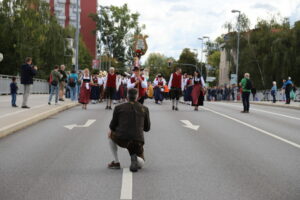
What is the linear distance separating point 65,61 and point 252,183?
5108 centimetres

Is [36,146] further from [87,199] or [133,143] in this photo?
[87,199]

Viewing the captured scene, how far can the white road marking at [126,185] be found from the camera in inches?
223

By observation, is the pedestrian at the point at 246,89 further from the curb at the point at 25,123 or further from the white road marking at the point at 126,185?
the white road marking at the point at 126,185

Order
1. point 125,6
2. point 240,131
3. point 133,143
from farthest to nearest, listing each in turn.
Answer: point 125,6 < point 240,131 < point 133,143

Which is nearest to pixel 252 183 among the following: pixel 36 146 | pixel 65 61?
pixel 36 146

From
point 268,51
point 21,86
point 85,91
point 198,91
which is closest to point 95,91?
point 85,91

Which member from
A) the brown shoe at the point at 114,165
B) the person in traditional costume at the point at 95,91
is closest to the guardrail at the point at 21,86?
the person in traditional costume at the point at 95,91

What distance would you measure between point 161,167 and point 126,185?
1390mm

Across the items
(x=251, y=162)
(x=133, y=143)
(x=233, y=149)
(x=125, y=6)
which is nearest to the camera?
(x=133, y=143)

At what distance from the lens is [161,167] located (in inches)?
298

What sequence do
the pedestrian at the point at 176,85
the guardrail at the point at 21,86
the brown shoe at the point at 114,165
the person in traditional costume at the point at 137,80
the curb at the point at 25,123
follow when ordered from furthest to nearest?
the guardrail at the point at 21,86, the pedestrian at the point at 176,85, the person in traditional costume at the point at 137,80, the curb at the point at 25,123, the brown shoe at the point at 114,165

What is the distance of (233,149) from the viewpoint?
31.6ft

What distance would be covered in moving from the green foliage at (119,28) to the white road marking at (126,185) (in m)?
91.0

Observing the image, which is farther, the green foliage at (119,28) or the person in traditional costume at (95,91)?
the green foliage at (119,28)
